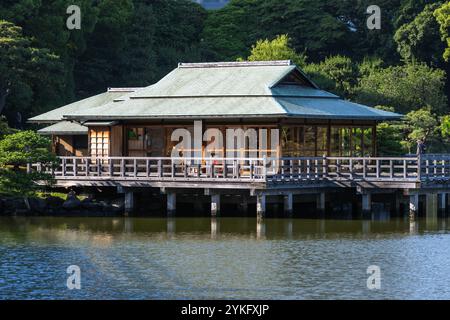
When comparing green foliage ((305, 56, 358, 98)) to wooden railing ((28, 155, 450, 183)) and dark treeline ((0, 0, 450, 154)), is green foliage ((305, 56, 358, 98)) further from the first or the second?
wooden railing ((28, 155, 450, 183))

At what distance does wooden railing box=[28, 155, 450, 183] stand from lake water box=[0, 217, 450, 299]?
5.80ft

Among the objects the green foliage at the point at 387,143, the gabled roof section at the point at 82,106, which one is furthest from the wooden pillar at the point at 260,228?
the gabled roof section at the point at 82,106

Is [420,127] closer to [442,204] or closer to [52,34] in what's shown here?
[442,204]

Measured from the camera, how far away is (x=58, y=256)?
123 ft

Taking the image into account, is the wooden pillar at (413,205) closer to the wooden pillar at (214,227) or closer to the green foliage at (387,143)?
the wooden pillar at (214,227)

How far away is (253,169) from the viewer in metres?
46.7

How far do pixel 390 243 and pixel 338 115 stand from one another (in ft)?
36.2

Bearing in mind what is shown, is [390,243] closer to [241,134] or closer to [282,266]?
[282,266]

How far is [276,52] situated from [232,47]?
12177 millimetres

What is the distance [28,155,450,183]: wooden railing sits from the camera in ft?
153

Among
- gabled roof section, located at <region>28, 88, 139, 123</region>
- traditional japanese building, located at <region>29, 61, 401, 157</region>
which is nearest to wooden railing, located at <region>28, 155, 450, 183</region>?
traditional japanese building, located at <region>29, 61, 401, 157</region>

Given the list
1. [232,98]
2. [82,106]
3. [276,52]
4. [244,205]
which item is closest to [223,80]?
[232,98]

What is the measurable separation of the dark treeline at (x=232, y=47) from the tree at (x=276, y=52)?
1.18ft

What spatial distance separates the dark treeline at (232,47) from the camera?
6603 centimetres
